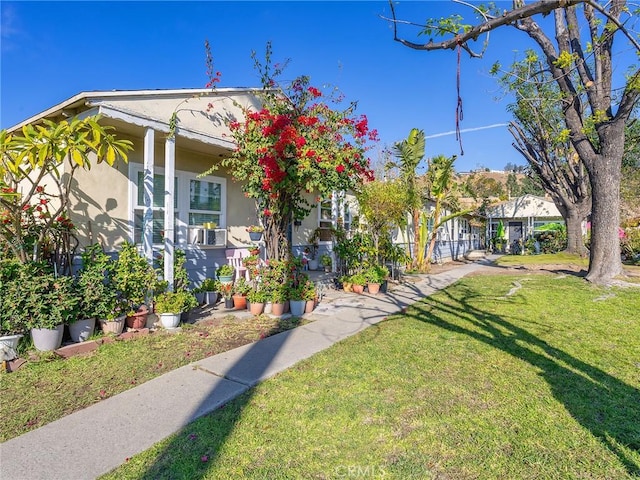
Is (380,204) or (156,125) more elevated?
→ (156,125)

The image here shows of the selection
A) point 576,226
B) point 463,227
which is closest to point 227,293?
point 576,226

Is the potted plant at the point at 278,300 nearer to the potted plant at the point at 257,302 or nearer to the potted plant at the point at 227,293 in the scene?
the potted plant at the point at 257,302

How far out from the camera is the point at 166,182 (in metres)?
6.57

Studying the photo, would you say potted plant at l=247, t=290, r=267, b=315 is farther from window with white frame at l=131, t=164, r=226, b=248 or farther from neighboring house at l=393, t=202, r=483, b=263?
neighboring house at l=393, t=202, r=483, b=263

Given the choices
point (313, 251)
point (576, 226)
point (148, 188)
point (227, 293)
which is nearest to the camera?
point (148, 188)

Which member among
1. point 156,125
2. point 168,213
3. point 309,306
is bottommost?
point 309,306

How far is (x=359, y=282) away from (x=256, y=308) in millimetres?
3606

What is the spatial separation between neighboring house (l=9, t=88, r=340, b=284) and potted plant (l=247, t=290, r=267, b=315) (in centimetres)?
156

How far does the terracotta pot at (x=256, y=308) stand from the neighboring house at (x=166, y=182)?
1.61m

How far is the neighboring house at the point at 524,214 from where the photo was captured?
29.2 meters

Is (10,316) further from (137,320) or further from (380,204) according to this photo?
(380,204)

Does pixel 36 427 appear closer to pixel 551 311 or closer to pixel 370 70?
pixel 551 311

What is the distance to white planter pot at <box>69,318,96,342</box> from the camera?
501 cm

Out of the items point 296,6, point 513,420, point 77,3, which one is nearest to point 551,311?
point 513,420
